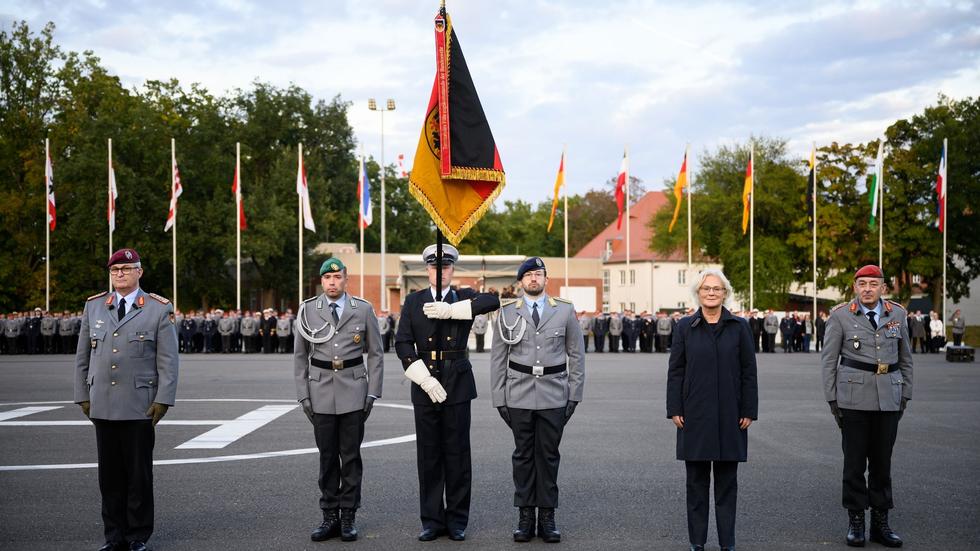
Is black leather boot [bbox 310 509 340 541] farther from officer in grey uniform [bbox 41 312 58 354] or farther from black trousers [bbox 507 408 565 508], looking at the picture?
officer in grey uniform [bbox 41 312 58 354]

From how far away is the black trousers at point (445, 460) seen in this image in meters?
7.48

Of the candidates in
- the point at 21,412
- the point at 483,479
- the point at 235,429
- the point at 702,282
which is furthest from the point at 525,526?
the point at 21,412

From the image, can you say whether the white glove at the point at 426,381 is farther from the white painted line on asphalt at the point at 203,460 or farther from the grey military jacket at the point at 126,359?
the white painted line on asphalt at the point at 203,460

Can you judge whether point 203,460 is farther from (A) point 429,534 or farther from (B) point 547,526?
(B) point 547,526

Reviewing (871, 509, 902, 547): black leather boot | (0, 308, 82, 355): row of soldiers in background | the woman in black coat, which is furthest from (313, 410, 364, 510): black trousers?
(0, 308, 82, 355): row of soldiers in background

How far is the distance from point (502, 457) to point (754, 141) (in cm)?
5467

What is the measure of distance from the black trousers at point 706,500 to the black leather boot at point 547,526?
1045mm

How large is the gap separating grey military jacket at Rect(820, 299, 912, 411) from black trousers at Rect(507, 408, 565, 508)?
7.41 ft

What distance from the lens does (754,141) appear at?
6194 centimetres

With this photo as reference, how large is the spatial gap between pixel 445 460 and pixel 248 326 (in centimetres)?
3169

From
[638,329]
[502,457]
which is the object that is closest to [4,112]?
[638,329]

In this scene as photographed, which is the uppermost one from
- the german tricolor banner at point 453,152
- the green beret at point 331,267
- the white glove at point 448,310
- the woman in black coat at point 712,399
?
the german tricolor banner at point 453,152

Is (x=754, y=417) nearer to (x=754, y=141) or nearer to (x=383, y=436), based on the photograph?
(x=383, y=436)

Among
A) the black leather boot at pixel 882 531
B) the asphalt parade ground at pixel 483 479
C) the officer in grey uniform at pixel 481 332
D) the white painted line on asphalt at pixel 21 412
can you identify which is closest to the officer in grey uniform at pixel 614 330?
the officer in grey uniform at pixel 481 332
